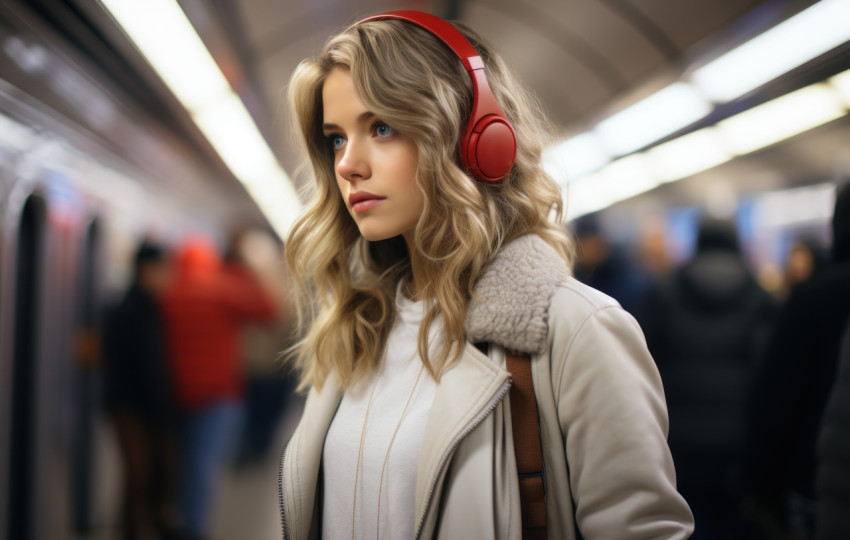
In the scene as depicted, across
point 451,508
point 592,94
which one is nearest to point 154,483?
point 451,508

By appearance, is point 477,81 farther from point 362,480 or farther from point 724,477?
point 724,477

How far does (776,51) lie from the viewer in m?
2.88

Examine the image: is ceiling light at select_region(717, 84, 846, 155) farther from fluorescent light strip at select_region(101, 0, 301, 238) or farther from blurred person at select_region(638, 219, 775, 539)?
fluorescent light strip at select_region(101, 0, 301, 238)

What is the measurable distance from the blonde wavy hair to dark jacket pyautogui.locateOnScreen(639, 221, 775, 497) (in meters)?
1.61

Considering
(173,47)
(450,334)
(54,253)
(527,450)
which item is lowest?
(527,450)

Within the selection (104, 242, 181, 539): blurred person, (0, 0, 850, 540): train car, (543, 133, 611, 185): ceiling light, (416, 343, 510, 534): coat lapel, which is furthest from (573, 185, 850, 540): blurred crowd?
(104, 242, 181, 539): blurred person

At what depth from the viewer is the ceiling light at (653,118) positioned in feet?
12.2

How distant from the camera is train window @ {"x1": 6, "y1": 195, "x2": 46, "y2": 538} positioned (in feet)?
8.34

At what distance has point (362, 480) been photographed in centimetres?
112

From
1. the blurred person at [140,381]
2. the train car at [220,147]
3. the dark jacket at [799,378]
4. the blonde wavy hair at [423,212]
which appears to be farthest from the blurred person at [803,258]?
the blurred person at [140,381]

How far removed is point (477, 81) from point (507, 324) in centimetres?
50

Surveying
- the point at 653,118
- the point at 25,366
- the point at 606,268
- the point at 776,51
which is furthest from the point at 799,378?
the point at 25,366

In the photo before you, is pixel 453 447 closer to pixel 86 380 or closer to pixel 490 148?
pixel 490 148

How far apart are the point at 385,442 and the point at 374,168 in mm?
576
